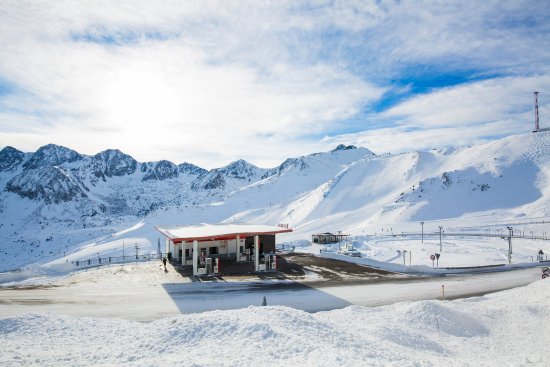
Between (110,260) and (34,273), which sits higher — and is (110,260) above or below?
above

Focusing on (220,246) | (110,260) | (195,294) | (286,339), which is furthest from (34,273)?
(286,339)

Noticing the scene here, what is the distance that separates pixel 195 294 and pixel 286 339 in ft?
46.5

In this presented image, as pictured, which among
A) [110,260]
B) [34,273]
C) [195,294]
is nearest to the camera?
[195,294]

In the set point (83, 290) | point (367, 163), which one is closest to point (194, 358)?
point (83, 290)

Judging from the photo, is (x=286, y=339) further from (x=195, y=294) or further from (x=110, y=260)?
(x=110, y=260)

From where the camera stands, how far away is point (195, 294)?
26.3 metres

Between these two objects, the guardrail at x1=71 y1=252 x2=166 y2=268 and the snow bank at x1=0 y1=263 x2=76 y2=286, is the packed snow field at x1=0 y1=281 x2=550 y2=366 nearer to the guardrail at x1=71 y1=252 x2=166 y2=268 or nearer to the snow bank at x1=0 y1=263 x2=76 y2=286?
the guardrail at x1=71 y1=252 x2=166 y2=268

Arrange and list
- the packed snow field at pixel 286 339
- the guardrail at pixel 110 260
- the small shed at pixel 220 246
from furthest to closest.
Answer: the guardrail at pixel 110 260 < the small shed at pixel 220 246 < the packed snow field at pixel 286 339

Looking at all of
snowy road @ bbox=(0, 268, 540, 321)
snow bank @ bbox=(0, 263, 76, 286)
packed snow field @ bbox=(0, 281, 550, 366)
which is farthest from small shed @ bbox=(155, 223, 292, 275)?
packed snow field @ bbox=(0, 281, 550, 366)

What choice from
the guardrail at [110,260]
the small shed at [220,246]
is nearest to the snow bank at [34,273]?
the guardrail at [110,260]

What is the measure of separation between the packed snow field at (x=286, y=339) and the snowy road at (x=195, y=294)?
163 inches

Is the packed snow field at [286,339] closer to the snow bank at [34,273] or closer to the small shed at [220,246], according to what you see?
the small shed at [220,246]

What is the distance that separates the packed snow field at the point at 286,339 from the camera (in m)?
12.7

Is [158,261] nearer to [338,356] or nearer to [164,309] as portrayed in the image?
[164,309]
